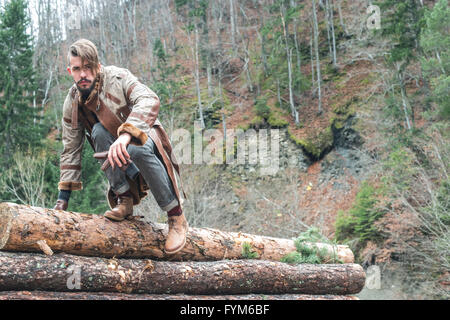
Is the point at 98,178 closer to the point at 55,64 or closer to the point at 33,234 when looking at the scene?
the point at 33,234

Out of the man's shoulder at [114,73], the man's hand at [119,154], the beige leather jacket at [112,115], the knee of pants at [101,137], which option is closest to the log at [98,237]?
the beige leather jacket at [112,115]

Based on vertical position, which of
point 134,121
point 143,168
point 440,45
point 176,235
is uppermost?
point 440,45

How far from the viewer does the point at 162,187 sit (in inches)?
156

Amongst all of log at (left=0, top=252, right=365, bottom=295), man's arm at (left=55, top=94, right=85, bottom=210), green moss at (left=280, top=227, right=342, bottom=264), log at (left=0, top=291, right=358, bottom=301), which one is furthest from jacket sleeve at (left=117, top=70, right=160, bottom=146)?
green moss at (left=280, top=227, right=342, bottom=264)

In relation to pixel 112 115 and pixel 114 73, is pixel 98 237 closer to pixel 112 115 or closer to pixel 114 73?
pixel 112 115

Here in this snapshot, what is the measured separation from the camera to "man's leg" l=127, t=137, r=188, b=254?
12.3 feet

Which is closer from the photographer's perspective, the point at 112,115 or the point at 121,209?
the point at 112,115

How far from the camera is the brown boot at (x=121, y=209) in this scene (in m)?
4.03

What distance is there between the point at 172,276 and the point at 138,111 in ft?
5.34

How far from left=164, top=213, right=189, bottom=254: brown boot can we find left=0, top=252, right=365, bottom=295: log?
20 cm

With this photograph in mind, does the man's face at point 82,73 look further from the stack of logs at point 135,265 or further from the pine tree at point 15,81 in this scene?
the pine tree at point 15,81

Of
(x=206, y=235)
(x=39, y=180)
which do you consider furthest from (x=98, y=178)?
(x=206, y=235)

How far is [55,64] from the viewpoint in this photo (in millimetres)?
32469

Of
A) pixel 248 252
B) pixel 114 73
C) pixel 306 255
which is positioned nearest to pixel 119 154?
pixel 114 73
